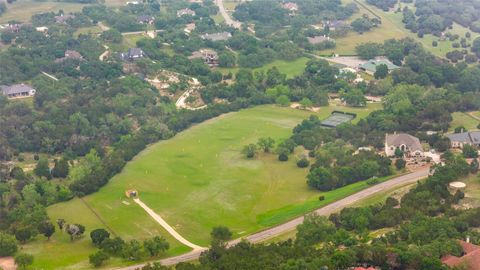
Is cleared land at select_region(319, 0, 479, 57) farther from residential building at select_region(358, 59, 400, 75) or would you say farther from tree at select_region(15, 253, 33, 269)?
tree at select_region(15, 253, 33, 269)

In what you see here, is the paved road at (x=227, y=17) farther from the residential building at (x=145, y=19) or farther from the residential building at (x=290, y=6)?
the residential building at (x=145, y=19)

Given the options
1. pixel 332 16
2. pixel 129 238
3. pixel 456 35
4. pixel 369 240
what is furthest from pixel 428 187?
pixel 332 16

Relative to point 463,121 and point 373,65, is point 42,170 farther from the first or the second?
point 373,65

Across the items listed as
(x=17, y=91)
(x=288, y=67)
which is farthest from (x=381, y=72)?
(x=17, y=91)

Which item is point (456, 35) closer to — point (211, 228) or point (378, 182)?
point (378, 182)

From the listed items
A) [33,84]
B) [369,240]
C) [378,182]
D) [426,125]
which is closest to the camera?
[369,240]

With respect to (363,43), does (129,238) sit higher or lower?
higher

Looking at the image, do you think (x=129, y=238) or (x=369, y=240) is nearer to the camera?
(x=369, y=240)
